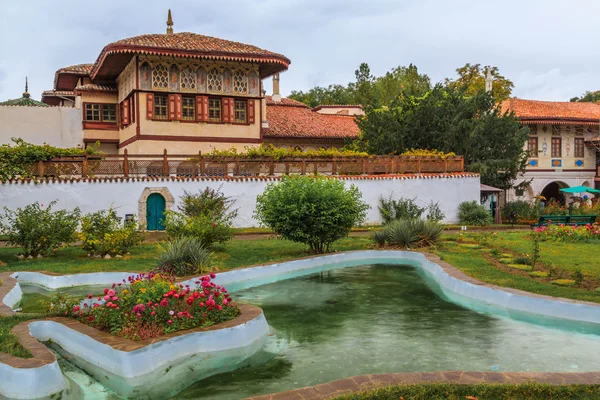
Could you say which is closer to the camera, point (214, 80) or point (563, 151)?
point (214, 80)

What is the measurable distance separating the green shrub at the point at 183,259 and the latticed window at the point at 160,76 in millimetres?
14444

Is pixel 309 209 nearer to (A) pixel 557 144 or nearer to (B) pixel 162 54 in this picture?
(B) pixel 162 54

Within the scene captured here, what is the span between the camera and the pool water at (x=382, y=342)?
6.49 m

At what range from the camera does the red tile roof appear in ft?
80.1

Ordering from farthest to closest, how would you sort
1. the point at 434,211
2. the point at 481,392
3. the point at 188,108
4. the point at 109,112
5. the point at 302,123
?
1. the point at 302,123
2. the point at 109,112
3. the point at 188,108
4. the point at 434,211
5. the point at 481,392

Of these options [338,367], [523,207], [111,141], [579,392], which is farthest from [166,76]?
[579,392]

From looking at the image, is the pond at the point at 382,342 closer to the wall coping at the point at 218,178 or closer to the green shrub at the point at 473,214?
the wall coping at the point at 218,178

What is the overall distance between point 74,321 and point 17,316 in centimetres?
108

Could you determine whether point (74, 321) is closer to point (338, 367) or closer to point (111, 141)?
point (338, 367)

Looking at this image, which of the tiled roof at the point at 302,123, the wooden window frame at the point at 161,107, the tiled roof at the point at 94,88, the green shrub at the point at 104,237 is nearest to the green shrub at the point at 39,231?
the green shrub at the point at 104,237

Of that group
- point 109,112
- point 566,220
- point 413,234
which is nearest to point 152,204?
point 109,112

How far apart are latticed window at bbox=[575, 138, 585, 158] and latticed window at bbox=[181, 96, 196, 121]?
1003 inches

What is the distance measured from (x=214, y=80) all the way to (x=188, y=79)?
1.24 m

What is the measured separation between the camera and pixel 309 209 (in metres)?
15.1
